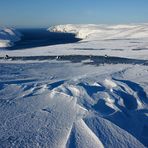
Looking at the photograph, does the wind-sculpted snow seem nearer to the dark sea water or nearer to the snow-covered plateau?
the snow-covered plateau

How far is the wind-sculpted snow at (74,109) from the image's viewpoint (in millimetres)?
8227

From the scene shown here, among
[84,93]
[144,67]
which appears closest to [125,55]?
[144,67]

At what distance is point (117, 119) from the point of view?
9680mm

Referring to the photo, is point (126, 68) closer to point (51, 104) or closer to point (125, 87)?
point (125, 87)

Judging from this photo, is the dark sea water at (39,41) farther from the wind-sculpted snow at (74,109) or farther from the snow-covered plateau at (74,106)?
the wind-sculpted snow at (74,109)

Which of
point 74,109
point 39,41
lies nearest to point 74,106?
point 74,109

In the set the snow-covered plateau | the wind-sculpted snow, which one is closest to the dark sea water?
the snow-covered plateau

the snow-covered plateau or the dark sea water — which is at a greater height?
the snow-covered plateau

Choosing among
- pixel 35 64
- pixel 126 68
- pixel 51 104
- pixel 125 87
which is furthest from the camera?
pixel 35 64

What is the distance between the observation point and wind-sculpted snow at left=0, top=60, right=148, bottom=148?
27.0ft

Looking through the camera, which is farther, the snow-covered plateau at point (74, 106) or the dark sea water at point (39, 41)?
the dark sea water at point (39, 41)

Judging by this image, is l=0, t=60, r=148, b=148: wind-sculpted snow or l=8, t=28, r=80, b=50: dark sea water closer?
l=0, t=60, r=148, b=148: wind-sculpted snow

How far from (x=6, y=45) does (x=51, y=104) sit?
24.1 metres

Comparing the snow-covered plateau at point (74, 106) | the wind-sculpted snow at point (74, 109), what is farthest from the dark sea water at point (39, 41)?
the wind-sculpted snow at point (74, 109)
